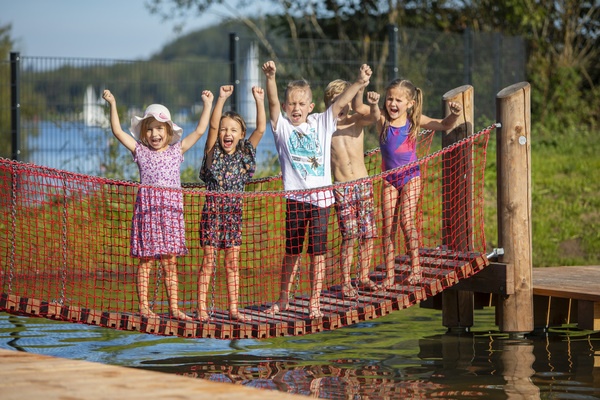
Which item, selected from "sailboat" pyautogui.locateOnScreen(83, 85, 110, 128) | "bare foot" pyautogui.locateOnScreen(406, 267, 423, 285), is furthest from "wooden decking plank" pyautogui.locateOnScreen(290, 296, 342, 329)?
"sailboat" pyautogui.locateOnScreen(83, 85, 110, 128)

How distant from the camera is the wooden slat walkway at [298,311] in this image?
278 inches

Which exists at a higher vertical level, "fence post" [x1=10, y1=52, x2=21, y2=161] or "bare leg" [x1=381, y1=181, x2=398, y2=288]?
"fence post" [x1=10, y1=52, x2=21, y2=161]

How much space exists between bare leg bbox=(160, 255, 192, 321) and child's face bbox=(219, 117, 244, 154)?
82 cm

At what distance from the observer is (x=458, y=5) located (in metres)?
21.2

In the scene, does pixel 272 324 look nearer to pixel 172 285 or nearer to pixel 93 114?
pixel 172 285

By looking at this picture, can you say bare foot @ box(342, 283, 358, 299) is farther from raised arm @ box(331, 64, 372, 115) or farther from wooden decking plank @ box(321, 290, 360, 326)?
raised arm @ box(331, 64, 372, 115)

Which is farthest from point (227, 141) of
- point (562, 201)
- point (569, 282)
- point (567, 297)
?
point (562, 201)

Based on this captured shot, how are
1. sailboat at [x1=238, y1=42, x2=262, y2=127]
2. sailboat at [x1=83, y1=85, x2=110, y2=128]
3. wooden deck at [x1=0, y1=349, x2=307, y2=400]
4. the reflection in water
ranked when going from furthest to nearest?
sailboat at [x1=238, y1=42, x2=262, y2=127] → sailboat at [x1=83, y1=85, x2=110, y2=128] → the reflection in water → wooden deck at [x1=0, y1=349, x2=307, y2=400]

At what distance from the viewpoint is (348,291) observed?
7883 mm

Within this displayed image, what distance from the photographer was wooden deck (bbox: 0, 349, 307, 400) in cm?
468

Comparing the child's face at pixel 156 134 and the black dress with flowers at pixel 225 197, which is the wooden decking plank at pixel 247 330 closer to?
the black dress with flowers at pixel 225 197

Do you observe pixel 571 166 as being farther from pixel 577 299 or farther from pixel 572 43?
pixel 577 299

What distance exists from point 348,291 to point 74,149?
6546 millimetres

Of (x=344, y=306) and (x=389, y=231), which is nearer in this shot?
(x=344, y=306)
